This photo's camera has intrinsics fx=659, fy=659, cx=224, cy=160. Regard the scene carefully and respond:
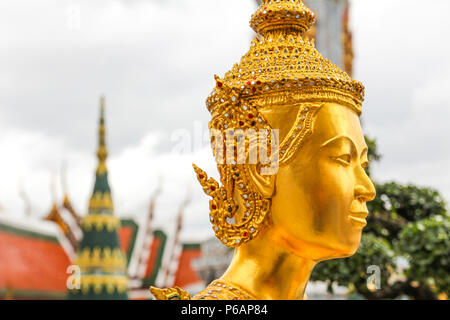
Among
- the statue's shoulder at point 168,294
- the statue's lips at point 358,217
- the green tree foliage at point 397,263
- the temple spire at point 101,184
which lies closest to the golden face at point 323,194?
the statue's lips at point 358,217

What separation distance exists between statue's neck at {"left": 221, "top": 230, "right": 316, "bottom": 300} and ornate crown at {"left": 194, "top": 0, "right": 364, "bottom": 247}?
0.21 feet

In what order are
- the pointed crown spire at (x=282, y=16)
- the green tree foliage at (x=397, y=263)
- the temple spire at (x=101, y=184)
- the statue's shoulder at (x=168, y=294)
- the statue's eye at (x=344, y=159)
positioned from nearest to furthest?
the statue's shoulder at (x=168, y=294)
the statue's eye at (x=344, y=159)
the pointed crown spire at (x=282, y=16)
the green tree foliage at (x=397, y=263)
the temple spire at (x=101, y=184)

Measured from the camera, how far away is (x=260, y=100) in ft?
8.05

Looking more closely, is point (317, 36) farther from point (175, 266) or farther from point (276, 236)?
point (276, 236)

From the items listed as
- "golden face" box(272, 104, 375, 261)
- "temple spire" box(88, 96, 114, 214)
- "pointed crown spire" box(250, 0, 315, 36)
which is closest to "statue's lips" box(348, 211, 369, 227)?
"golden face" box(272, 104, 375, 261)

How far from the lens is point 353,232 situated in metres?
2.42

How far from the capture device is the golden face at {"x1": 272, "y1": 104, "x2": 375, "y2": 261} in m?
2.36

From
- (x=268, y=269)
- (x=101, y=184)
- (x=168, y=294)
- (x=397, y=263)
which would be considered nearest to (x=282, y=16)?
(x=268, y=269)

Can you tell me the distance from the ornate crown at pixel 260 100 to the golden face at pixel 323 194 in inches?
1.8

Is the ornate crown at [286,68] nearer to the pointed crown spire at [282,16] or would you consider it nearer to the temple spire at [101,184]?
the pointed crown spire at [282,16]

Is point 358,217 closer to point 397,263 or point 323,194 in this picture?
point 323,194

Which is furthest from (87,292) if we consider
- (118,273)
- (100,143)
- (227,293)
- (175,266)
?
(227,293)

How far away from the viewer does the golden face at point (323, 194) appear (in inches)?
93.0
